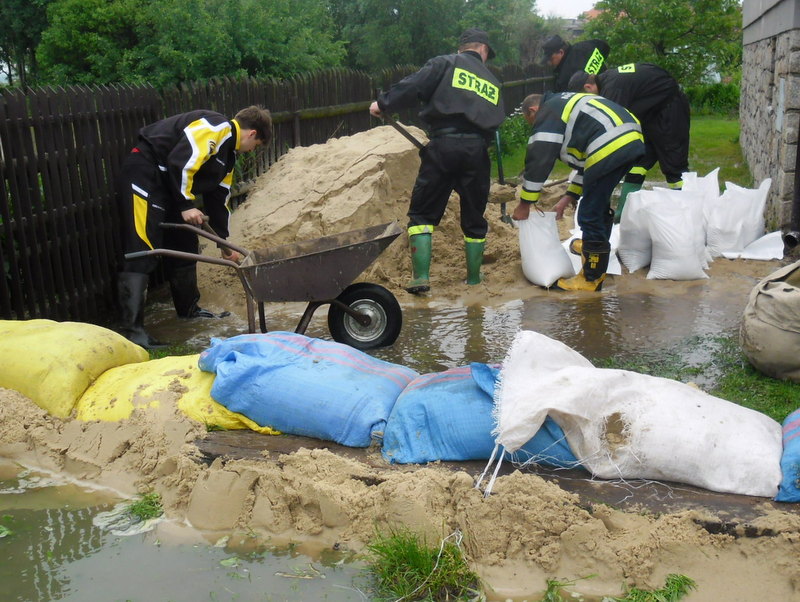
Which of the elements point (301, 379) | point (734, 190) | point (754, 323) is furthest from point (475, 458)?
point (734, 190)

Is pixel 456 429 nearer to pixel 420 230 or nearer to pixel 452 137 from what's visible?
pixel 420 230

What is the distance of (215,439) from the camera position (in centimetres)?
374

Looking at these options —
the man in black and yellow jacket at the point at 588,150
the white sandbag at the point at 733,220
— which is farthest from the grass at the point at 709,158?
the man in black and yellow jacket at the point at 588,150

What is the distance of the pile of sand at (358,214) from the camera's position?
674cm

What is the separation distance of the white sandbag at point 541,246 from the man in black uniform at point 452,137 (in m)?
0.35

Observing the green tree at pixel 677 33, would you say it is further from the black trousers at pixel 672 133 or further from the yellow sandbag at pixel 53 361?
the yellow sandbag at pixel 53 361

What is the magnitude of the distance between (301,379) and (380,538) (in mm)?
893

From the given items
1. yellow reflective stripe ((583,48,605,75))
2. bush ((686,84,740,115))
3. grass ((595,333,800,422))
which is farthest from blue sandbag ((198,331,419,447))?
bush ((686,84,740,115))

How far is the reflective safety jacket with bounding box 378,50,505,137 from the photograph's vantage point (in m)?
6.29

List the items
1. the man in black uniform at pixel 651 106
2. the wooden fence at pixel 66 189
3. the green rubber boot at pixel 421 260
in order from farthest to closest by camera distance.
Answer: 1. the man in black uniform at pixel 651 106
2. the green rubber boot at pixel 421 260
3. the wooden fence at pixel 66 189

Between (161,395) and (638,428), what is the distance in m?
2.14

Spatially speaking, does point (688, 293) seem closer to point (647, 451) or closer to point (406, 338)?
point (406, 338)

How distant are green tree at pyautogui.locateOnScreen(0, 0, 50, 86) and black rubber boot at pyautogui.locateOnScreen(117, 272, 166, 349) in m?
16.0

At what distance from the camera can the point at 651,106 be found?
8008 millimetres
